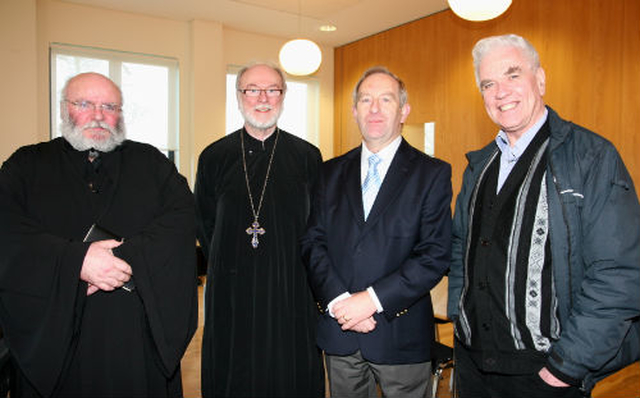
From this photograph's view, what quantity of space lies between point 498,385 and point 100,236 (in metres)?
1.56

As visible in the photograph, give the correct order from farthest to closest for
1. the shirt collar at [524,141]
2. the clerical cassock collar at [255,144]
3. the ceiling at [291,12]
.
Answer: the ceiling at [291,12], the clerical cassock collar at [255,144], the shirt collar at [524,141]

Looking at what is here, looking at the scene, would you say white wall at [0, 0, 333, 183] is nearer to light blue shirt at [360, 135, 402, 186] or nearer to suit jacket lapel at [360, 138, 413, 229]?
light blue shirt at [360, 135, 402, 186]

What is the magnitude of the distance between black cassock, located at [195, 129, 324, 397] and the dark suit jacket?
0.46 meters

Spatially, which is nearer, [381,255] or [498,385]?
[498,385]

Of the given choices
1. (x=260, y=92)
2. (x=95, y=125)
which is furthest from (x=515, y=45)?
(x=95, y=125)

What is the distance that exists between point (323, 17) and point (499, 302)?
6.15 metres

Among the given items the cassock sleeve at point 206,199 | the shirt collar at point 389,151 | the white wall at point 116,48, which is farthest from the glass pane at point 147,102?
the shirt collar at point 389,151

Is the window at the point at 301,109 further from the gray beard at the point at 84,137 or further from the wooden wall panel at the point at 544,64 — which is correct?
the gray beard at the point at 84,137

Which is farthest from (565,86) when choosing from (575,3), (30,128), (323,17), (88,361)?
(30,128)

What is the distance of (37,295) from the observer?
5.42 ft

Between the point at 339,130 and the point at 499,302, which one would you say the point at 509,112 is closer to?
the point at 499,302

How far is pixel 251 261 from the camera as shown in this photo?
90.0 inches

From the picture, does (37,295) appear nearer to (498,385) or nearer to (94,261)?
(94,261)

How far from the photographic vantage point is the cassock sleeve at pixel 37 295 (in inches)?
64.6
